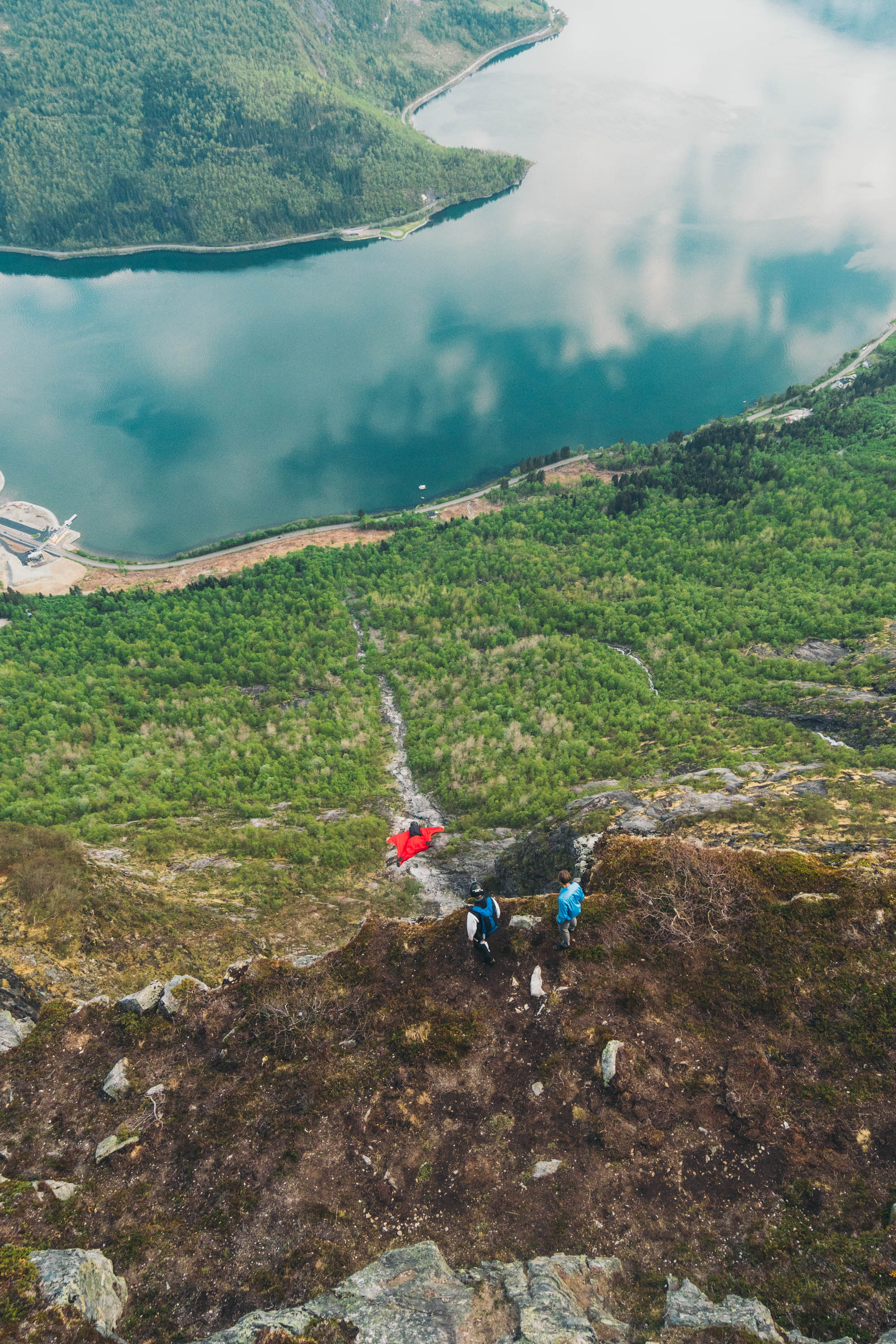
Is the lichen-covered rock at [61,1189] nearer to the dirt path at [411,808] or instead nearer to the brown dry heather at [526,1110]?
the brown dry heather at [526,1110]

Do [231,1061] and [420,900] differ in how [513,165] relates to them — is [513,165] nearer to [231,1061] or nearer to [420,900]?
[420,900]

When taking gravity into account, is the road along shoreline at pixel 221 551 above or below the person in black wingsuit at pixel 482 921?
below

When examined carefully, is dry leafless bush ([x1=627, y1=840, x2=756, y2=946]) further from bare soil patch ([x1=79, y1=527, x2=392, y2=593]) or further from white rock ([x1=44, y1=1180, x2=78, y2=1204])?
bare soil patch ([x1=79, y1=527, x2=392, y2=593])

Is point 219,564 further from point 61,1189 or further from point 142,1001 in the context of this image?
point 61,1189

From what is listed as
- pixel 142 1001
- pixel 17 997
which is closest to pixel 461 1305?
pixel 142 1001

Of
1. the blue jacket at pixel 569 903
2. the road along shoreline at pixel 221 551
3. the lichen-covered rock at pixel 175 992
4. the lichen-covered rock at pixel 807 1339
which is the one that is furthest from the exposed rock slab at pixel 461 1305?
the road along shoreline at pixel 221 551
